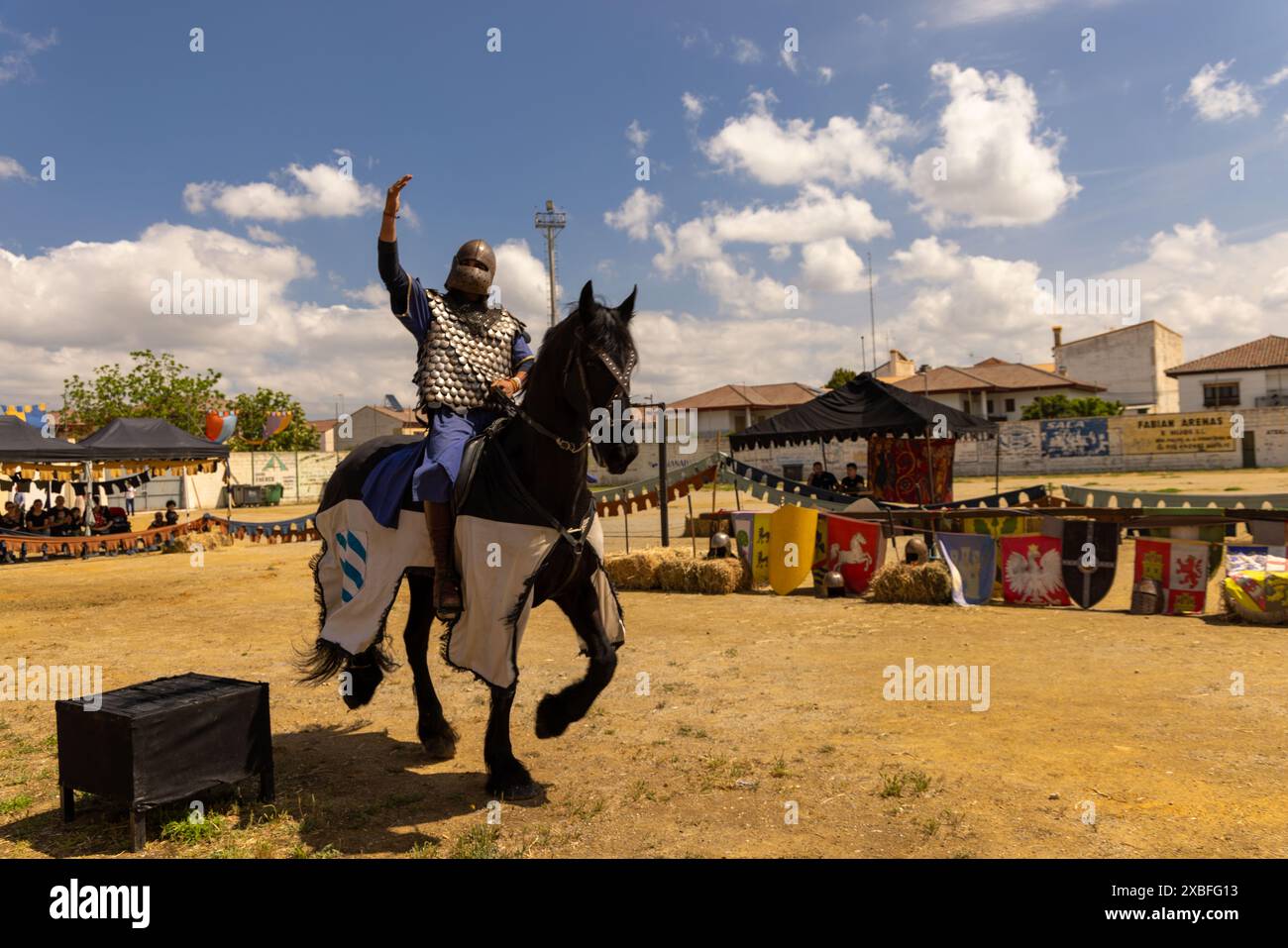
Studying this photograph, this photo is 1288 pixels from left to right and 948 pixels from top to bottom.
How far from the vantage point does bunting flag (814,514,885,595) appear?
36.4 ft

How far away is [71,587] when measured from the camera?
47.3 feet

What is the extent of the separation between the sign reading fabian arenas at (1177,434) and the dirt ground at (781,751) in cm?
3391

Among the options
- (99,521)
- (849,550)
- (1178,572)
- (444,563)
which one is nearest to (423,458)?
(444,563)

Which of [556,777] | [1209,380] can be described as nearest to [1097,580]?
[556,777]

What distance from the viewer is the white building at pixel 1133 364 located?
205ft

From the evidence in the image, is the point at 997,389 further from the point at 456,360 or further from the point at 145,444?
the point at 456,360

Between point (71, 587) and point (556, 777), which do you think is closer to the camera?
point (556, 777)

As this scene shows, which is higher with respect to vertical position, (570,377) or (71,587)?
Answer: (570,377)

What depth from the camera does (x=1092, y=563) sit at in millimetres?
9531

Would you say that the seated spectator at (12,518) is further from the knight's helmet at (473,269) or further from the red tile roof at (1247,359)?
the red tile roof at (1247,359)

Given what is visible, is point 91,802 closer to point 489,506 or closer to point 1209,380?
point 489,506

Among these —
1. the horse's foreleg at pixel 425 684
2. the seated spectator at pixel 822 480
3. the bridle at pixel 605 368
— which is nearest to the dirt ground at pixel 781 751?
the horse's foreleg at pixel 425 684
